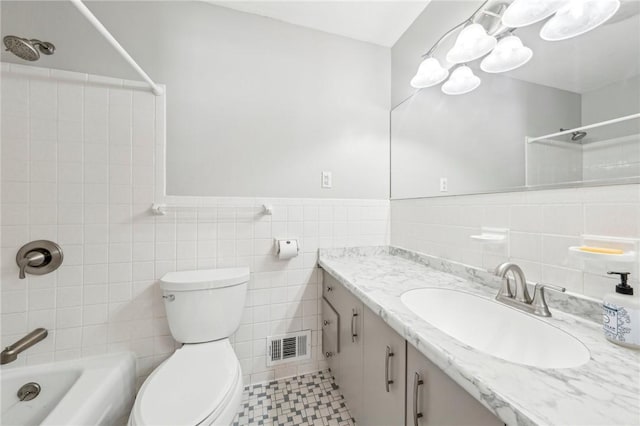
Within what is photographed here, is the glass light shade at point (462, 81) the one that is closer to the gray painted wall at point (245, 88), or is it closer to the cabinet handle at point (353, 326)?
the gray painted wall at point (245, 88)

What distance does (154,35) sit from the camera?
1.37 metres

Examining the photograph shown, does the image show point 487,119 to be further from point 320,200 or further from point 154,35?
point 154,35

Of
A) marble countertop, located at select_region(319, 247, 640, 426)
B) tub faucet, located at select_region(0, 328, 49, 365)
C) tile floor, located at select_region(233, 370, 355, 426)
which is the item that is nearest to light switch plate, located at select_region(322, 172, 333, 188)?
marble countertop, located at select_region(319, 247, 640, 426)

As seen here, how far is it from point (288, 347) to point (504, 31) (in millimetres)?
2022

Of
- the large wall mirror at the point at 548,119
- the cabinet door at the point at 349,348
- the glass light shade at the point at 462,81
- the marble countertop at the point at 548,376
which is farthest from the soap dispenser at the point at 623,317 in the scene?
the glass light shade at the point at 462,81

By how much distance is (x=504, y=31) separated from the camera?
3.35 ft

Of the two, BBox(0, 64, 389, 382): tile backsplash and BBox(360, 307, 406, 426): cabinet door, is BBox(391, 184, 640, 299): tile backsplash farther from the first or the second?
BBox(0, 64, 389, 382): tile backsplash

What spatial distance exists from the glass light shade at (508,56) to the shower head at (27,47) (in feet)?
6.67

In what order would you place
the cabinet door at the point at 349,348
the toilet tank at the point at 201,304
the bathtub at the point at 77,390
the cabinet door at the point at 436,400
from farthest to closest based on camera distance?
the toilet tank at the point at 201,304, the cabinet door at the point at 349,348, the bathtub at the point at 77,390, the cabinet door at the point at 436,400

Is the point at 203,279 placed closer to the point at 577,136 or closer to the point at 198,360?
the point at 198,360

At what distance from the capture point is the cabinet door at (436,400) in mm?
524

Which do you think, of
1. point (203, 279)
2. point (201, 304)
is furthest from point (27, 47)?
point (201, 304)

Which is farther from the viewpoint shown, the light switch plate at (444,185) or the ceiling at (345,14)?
the ceiling at (345,14)

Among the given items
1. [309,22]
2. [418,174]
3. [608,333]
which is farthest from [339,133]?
[608,333]
